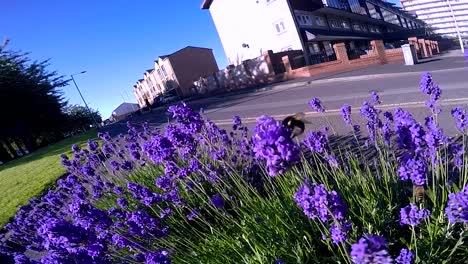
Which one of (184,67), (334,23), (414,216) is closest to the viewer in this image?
(414,216)

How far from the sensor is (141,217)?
3.73 metres

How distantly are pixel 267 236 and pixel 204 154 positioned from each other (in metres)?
3.49

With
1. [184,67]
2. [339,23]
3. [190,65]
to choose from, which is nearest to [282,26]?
[339,23]

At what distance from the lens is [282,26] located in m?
32.4

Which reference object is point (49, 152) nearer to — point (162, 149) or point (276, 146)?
point (162, 149)

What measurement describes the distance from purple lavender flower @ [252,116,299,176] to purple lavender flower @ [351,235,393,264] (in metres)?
0.79

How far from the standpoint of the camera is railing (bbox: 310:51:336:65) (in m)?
31.2

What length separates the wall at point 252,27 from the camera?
31750mm

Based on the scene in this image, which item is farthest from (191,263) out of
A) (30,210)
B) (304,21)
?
(304,21)

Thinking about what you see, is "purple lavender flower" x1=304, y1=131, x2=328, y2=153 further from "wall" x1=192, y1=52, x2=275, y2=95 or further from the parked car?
the parked car

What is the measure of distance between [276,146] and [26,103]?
40.9 m

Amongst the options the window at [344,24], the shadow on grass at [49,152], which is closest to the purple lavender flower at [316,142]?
the shadow on grass at [49,152]

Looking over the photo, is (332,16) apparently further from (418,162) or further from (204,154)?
(418,162)

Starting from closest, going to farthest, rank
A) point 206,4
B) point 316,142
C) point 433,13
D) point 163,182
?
point 316,142 → point 163,182 → point 206,4 → point 433,13
